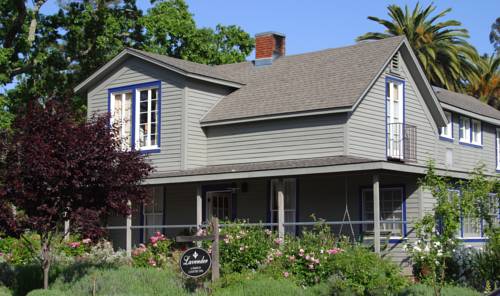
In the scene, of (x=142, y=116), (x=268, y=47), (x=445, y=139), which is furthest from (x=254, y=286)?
(x=445, y=139)

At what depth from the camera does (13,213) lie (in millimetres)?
16375

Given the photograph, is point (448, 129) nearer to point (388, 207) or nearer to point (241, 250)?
point (388, 207)

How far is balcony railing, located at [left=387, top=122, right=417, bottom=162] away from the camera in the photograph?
23603 millimetres

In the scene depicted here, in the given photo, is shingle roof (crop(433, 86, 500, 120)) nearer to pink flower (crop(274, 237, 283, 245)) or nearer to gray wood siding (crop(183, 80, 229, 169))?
gray wood siding (crop(183, 80, 229, 169))

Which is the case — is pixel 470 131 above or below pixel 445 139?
above

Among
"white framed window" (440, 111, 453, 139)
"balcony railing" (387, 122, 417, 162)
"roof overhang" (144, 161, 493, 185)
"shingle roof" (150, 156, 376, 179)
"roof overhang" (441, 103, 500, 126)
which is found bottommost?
"roof overhang" (144, 161, 493, 185)

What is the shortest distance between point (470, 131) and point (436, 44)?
52.9 ft

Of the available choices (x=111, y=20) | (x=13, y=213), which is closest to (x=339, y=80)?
(x=13, y=213)

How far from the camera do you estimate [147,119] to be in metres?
25.0

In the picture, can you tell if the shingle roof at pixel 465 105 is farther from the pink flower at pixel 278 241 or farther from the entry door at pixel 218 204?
the pink flower at pixel 278 241

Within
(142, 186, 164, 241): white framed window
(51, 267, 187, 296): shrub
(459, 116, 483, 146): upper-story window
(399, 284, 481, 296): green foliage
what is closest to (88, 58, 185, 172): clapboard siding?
(142, 186, 164, 241): white framed window

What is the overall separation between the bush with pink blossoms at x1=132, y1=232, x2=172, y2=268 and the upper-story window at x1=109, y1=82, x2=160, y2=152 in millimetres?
4370

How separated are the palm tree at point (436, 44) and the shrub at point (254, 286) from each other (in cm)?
3036

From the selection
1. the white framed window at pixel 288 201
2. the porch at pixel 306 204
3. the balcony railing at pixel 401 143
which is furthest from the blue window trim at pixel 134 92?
the balcony railing at pixel 401 143
